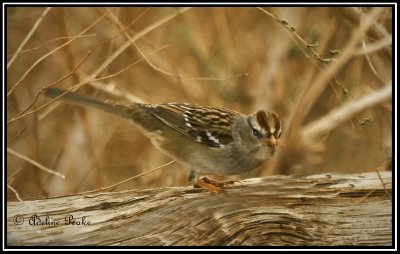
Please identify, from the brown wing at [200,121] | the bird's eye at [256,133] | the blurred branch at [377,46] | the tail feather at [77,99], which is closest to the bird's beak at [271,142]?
the bird's eye at [256,133]

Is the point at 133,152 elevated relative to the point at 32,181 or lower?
elevated

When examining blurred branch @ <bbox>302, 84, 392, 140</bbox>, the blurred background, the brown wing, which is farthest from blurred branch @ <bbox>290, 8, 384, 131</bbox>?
the brown wing

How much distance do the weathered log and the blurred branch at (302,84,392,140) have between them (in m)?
0.55

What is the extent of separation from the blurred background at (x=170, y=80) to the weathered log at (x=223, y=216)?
58 cm

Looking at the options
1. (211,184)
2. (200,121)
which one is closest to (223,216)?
(211,184)

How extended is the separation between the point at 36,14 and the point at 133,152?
1.66 m

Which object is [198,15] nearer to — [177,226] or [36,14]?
[36,14]

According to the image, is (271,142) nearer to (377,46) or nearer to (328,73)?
(328,73)

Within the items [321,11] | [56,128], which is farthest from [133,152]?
[321,11]

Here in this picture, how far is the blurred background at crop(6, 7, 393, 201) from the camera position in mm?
5754

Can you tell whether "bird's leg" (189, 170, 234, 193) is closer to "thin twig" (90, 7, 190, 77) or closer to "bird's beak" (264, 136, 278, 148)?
"bird's beak" (264, 136, 278, 148)

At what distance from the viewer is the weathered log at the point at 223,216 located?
4695 millimetres

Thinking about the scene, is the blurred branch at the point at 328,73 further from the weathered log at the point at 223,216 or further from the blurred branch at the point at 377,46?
the weathered log at the point at 223,216

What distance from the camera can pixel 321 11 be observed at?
20.5 feet
